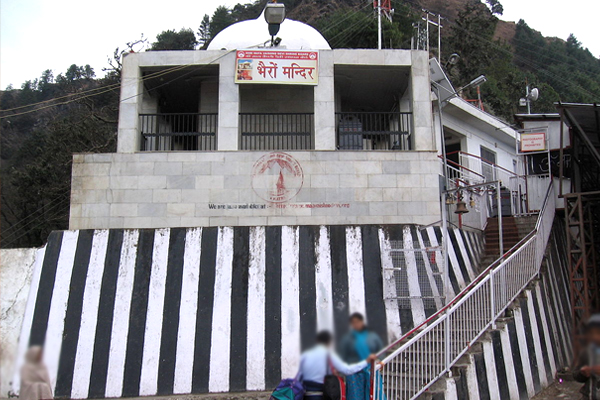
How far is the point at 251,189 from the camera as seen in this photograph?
12.9 m

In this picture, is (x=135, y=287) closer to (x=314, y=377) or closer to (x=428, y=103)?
(x=314, y=377)

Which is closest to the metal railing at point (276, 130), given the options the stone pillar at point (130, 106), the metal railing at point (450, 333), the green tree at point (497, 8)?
the stone pillar at point (130, 106)

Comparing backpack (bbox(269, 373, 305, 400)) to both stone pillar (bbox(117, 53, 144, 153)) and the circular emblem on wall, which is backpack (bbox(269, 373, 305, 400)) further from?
stone pillar (bbox(117, 53, 144, 153))

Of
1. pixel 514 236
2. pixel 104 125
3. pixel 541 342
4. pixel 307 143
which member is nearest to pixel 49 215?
pixel 104 125

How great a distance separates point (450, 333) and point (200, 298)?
504 cm

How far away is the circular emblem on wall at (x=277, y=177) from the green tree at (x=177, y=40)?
48.5 metres

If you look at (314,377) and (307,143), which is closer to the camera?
(314,377)

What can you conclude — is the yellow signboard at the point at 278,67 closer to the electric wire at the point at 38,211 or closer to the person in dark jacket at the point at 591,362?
the person in dark jacket at the point at 591,362

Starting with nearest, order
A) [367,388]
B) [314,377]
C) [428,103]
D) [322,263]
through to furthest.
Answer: [314,377], [367,388], [322,263], [428,103]

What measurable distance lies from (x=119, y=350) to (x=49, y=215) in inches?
→ 953

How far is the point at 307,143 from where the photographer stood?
15812 millimetres

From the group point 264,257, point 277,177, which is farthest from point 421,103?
point 264,257

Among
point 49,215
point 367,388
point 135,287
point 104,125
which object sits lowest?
point 367,388

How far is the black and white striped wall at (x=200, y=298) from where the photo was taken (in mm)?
10344
